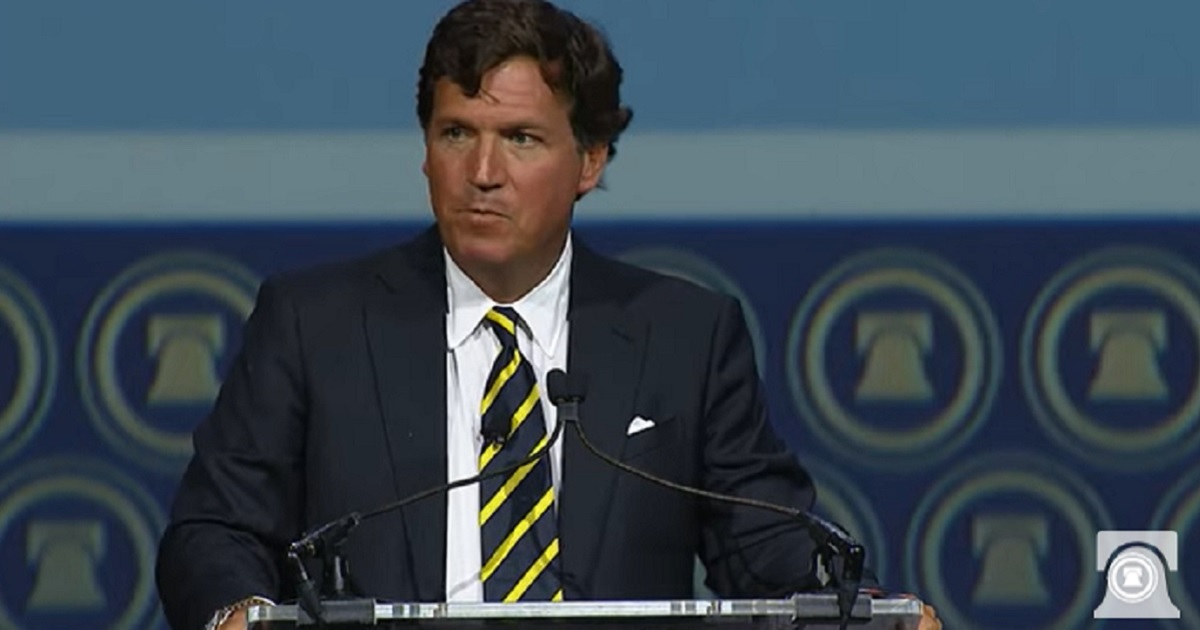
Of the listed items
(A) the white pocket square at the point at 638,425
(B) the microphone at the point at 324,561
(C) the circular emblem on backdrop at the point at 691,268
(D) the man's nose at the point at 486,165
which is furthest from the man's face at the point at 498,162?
(C) the circular emblem on backdrop at the point at 691,268

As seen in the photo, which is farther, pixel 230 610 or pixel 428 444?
pixel 428 444

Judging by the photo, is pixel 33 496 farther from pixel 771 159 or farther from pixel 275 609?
pixel 275 609

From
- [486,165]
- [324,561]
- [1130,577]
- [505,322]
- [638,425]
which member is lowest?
[1130,577]

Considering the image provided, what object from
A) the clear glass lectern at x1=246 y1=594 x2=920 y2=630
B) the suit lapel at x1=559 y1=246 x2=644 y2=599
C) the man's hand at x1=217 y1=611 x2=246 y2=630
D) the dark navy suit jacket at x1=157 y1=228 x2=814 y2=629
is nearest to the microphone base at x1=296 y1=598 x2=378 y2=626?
the clear glass lectern at x1=246 y1=594 x2=920 y2=630

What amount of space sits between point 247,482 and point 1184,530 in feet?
4.96

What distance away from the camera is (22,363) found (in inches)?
162

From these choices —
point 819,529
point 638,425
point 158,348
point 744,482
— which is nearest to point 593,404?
point 638,425

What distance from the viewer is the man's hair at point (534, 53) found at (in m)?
3.25

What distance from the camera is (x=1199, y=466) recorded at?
4152 millimetres

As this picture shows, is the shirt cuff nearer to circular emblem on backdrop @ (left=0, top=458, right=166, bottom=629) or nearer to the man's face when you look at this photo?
the man's face

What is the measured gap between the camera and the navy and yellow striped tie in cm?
324

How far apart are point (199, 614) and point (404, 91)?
1.23 meters

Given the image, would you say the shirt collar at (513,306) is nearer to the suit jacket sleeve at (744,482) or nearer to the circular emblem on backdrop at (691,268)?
the suit jacket sleeve at (744,482)

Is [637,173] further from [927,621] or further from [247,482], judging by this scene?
[927,621]
